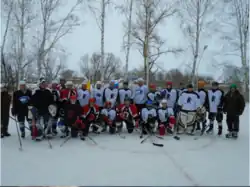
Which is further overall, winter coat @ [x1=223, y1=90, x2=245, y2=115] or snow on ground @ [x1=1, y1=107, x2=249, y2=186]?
winter coat @ [x1=223, y1=90, x2=245, y2=115]

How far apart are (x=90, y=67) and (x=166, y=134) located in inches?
1998

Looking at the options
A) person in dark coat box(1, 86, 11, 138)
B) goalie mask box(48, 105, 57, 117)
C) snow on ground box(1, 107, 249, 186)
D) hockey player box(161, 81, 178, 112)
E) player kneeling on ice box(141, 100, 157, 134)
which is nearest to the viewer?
snow on ground box(1, 107, 249, 186)

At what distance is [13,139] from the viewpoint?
6219 mm

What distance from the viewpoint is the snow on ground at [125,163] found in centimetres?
369

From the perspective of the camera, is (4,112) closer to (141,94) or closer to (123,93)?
(123,93)

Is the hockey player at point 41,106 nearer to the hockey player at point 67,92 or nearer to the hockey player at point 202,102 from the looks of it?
the hockey player at point 67,92

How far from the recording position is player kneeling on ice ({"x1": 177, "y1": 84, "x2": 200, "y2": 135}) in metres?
6.87

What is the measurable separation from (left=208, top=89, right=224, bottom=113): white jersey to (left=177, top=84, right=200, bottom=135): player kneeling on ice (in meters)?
0.37

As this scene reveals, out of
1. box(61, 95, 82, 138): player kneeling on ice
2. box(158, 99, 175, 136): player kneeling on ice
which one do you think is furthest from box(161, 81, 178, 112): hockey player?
box(61, 95, 82, 138): player kneeling on ice

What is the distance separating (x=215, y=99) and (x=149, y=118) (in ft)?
6.76

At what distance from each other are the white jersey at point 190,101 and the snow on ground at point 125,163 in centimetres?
109

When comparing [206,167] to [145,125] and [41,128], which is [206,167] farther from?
[41,128]

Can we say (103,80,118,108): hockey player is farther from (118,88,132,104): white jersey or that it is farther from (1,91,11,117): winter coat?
(1,91,11,117): winter coat

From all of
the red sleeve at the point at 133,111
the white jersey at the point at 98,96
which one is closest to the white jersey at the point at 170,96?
the red sleeve at the point at 133,111
